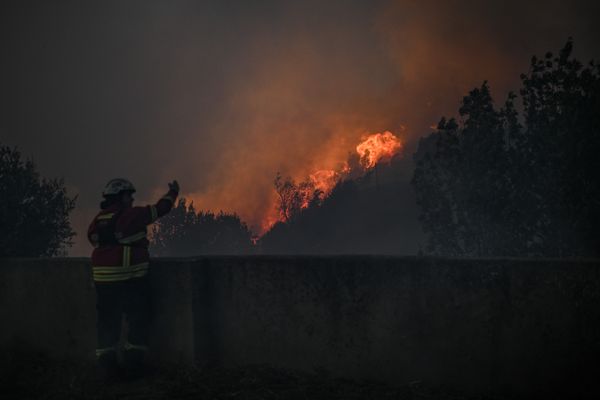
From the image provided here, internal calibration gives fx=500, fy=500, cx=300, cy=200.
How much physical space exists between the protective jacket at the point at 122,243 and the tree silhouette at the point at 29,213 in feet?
37.5

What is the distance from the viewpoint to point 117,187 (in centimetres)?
541

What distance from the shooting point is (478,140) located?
13.4 m

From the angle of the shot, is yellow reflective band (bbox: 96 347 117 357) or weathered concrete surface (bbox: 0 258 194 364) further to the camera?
weathered concrete surface (bbox: 0 258 194 364)

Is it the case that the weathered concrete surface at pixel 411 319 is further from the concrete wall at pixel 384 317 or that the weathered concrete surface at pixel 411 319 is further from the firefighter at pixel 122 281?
the firefighter at pixel 122 281

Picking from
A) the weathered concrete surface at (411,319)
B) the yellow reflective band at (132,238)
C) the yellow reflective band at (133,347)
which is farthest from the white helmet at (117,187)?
the yellow reflective band at (133,347)

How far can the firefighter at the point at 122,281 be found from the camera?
498cm

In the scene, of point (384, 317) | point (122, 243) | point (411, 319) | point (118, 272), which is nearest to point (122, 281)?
point (118, 272)

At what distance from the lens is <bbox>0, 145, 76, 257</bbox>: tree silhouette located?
15484 mm

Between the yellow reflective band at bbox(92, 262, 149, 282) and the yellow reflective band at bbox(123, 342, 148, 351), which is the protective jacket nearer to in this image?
the yellow reflective band at bbox(92, 262, 149, 282)

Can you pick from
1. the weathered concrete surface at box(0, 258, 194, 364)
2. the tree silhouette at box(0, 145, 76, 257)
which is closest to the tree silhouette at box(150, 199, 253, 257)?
the tree silhouette at box(0, 145, 76, 257)

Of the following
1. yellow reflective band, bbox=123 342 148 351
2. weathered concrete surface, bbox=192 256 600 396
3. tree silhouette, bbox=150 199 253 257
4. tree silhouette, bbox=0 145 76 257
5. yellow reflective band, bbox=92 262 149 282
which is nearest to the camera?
weathered concrete surface, bbox=192 256 600 396

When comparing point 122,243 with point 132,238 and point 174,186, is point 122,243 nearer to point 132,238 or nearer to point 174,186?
point 132,238

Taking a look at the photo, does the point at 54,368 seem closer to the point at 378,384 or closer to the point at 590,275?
the point at 378,384

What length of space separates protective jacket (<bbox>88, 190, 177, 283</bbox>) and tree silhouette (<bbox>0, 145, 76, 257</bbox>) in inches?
450
